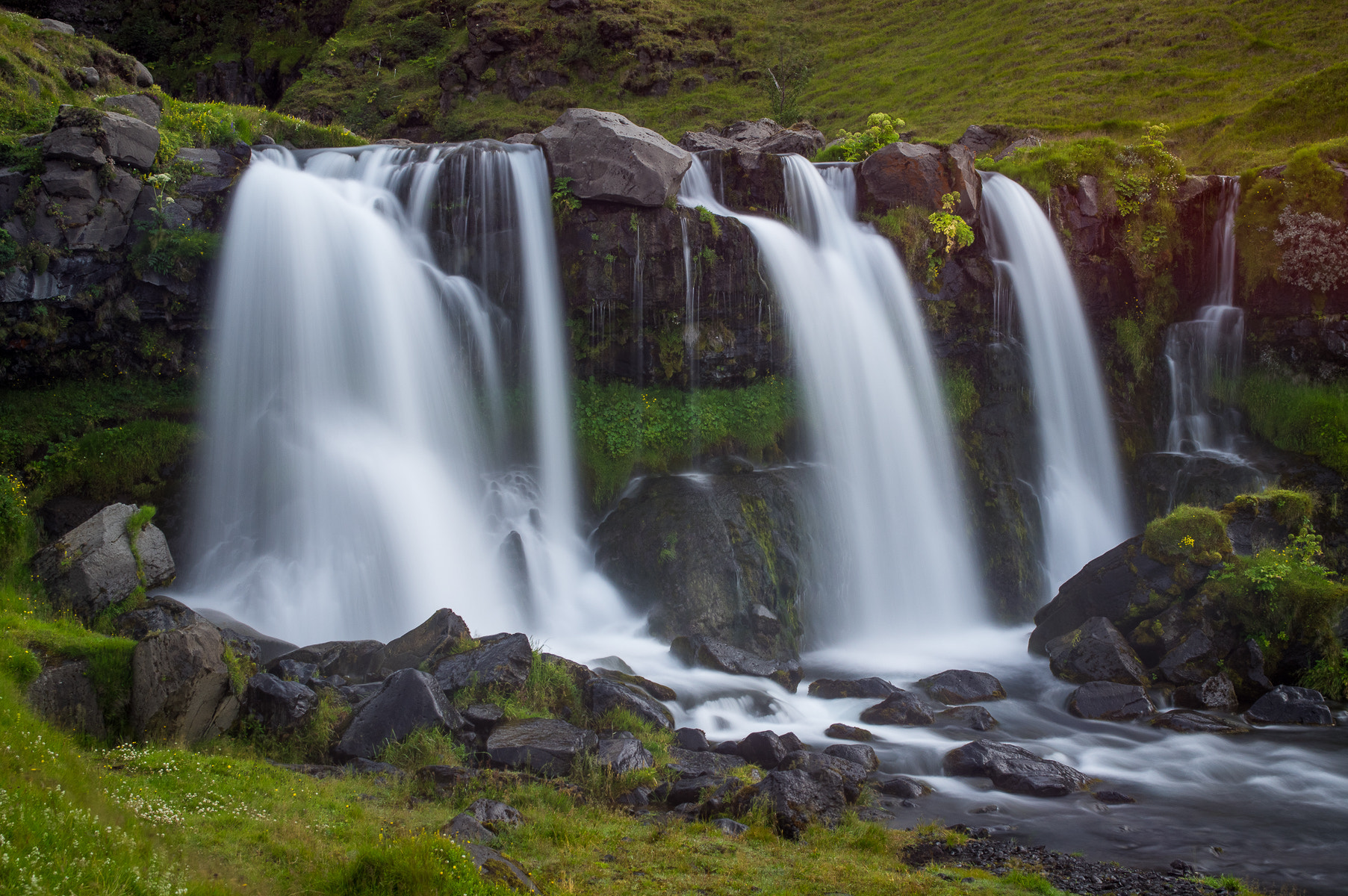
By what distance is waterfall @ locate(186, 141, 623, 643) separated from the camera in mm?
14172

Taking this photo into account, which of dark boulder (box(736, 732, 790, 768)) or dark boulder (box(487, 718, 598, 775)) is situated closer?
dark boulder (box(487, 718, 598, 775))

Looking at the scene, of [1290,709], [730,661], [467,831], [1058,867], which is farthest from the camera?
[730,661]

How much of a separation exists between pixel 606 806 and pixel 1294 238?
72.4ft

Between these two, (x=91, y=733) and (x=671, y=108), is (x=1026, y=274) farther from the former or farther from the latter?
(x=671, y=108)

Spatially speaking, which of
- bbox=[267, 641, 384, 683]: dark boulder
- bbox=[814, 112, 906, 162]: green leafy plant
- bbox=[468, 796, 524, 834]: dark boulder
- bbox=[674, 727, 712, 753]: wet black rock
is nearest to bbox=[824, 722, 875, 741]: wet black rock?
bbox=[674, 727, 712, 753]: wet black rock

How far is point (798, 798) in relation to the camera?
8328mm

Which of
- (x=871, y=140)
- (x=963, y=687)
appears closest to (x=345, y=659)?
(x=963, y=687)

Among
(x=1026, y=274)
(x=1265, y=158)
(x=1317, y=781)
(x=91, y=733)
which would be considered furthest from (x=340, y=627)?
(x=1265, y=158)

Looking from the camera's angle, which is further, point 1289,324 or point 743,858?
point 1289,324

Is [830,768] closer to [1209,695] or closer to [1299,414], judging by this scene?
[1209,695]

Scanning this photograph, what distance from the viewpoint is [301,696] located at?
30.2 feet

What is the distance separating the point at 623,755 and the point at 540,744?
902 millimetres

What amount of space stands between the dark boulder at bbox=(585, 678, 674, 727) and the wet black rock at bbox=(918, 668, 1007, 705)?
4.61 m

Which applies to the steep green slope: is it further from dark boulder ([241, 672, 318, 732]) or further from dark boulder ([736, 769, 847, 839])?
dark boulder ([241, 672, 318, 732])
